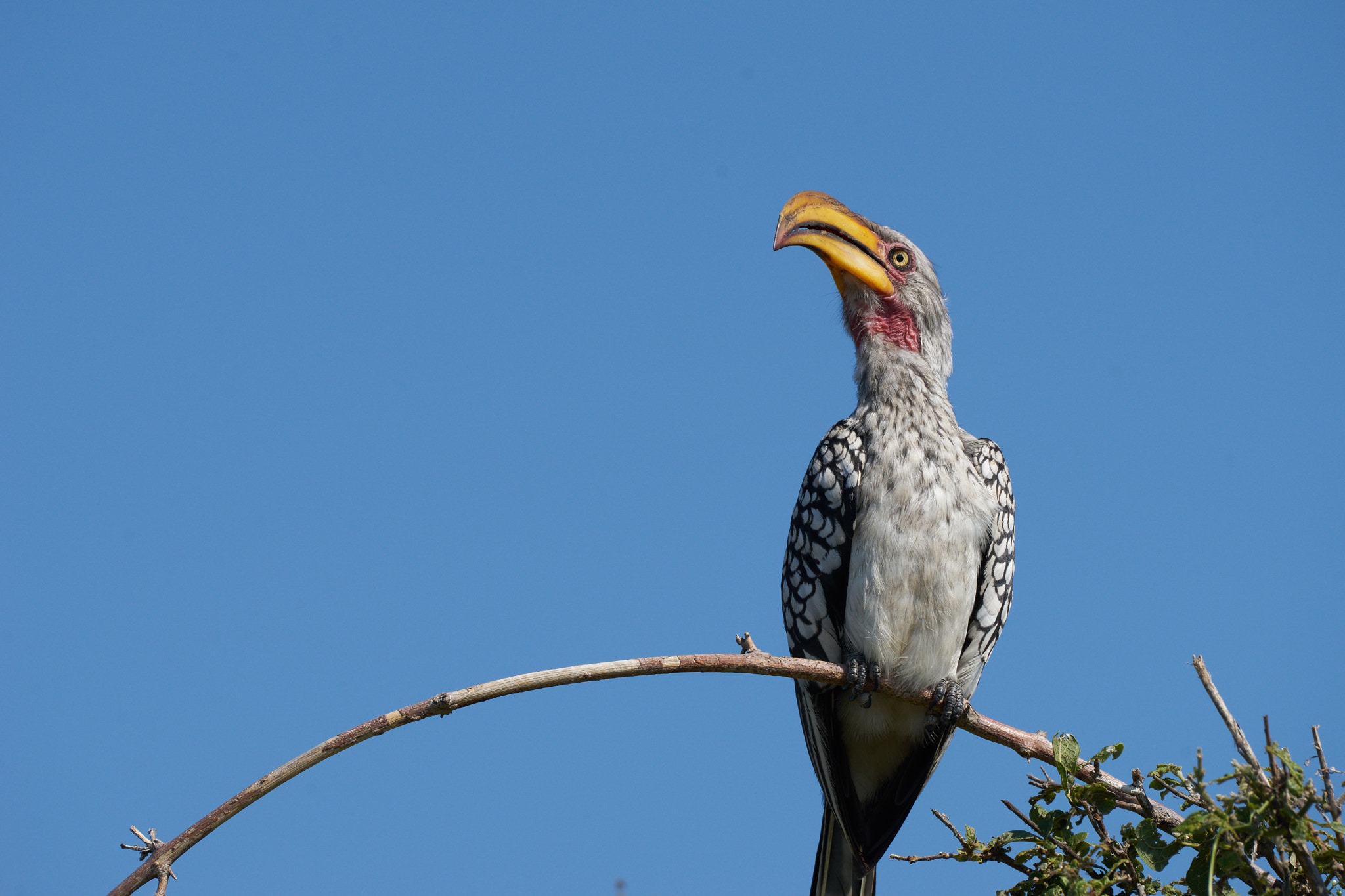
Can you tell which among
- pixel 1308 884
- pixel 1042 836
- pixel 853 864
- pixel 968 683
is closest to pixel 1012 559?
pixel 968 683

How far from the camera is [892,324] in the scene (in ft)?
19.3

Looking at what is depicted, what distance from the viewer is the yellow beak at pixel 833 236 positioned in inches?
226

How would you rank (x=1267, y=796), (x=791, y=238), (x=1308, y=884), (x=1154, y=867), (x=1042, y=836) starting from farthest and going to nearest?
1. (x=791, y=238)
2. (x=1042, y=836)
3. (x=1154, y=867)
4. (x=1308, y=884)
5. (x=1267, y=796)

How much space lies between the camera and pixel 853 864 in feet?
17.4

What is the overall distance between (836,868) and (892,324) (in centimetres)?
305

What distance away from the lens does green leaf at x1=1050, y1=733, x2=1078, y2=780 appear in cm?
347

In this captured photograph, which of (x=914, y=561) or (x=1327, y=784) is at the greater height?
(x=914, y=561)

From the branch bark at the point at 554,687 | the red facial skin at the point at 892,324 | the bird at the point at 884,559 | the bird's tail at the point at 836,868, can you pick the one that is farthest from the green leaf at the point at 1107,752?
the red facial skin at the point at 892,324

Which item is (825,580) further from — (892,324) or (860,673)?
(892,324)

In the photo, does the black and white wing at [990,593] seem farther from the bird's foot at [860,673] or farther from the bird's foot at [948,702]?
the bird's foot at [860,673]

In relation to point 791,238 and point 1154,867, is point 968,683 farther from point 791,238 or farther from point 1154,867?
point 791,238

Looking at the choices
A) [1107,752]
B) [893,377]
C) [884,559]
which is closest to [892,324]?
[893,377]

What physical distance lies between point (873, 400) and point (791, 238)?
1047mm

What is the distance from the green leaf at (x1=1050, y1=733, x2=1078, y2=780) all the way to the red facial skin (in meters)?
2.77
